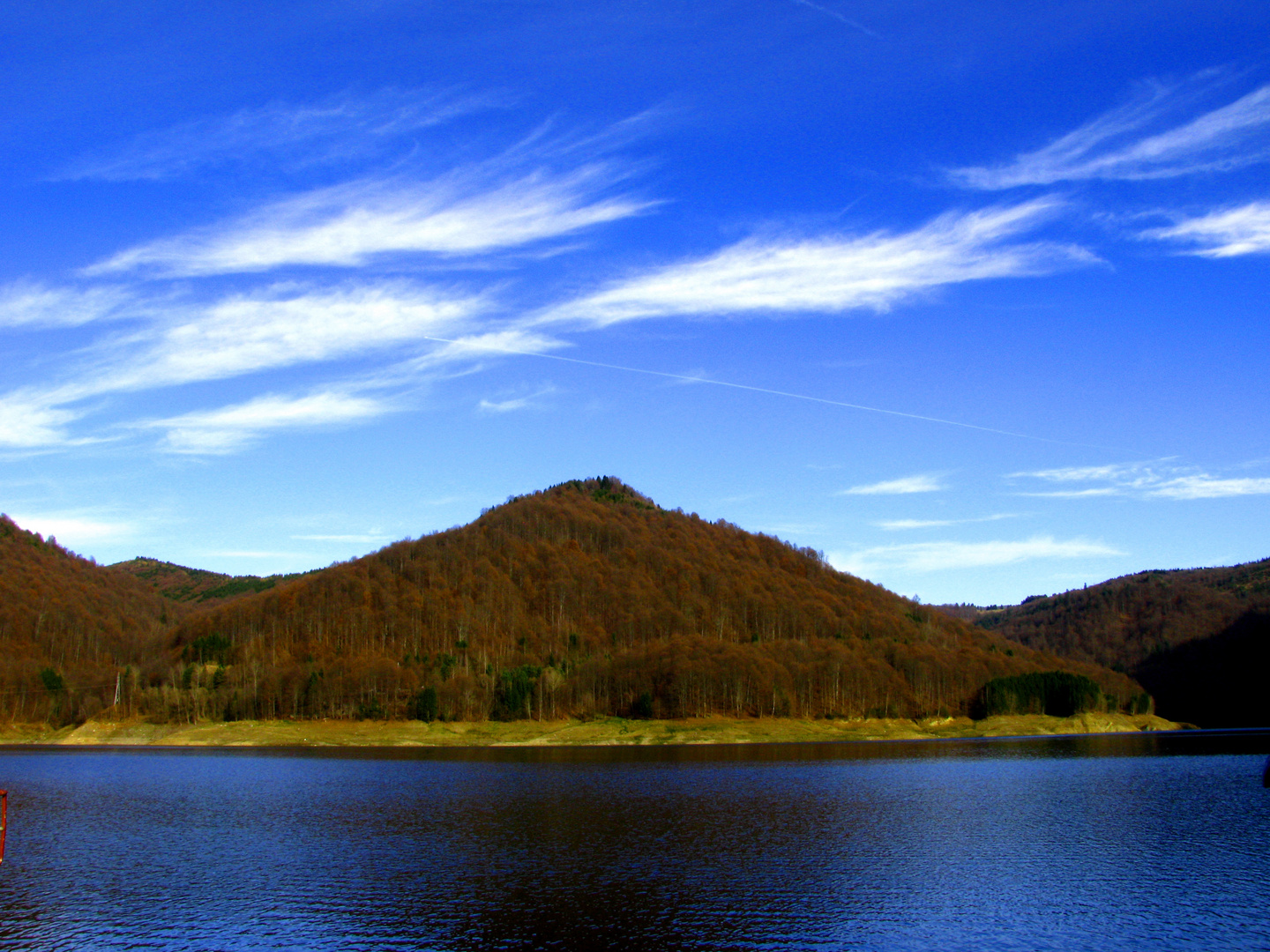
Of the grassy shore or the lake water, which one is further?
the grassy shore

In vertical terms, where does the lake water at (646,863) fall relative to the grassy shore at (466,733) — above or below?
above

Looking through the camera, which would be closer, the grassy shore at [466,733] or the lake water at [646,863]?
the lake water at [646,863]

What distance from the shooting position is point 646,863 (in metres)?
50.0

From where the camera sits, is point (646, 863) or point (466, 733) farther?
point (466, 733)

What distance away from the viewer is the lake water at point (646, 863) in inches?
1471

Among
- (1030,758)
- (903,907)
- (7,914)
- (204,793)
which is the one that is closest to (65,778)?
(204,793)

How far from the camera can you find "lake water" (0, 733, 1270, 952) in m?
37.4

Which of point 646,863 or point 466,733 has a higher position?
point 646,863

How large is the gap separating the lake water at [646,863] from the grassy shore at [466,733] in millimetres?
79934

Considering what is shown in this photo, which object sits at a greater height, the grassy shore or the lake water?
the lake water

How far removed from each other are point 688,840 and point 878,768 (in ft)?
184

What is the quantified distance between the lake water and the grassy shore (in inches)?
3147

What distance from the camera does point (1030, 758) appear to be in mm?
121750

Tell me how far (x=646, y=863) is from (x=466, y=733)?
13813cm
